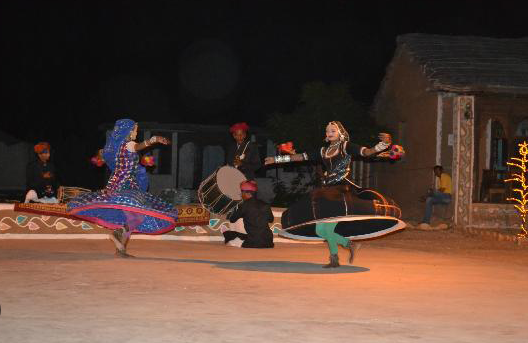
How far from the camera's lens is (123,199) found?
10.2m

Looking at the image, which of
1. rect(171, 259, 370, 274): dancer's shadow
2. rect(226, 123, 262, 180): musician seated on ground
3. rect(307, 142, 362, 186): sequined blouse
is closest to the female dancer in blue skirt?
rect(171, 259, 370, 274): dancer's shadow

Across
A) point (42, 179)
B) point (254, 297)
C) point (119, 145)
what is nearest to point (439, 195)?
point (42, 179)

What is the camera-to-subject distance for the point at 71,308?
6105 millimetres

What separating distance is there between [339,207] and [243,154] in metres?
3.88

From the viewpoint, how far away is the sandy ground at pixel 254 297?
5.32 meters

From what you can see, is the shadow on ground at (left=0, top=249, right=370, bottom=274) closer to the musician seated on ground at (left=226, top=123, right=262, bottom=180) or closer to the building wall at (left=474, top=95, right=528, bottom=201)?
the musician seated on ground at (left=226, top=123, right=262, bottom=180)

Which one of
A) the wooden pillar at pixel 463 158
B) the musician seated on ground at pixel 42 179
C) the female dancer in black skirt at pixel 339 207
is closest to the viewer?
the female dancer in black skirt at pixel 339 207

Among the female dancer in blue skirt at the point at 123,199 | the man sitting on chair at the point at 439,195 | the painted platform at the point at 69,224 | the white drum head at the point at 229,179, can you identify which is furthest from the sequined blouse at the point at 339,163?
the man sitting on chair at the point at 439,195

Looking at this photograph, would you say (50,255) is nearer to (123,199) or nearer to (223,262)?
(123,199)

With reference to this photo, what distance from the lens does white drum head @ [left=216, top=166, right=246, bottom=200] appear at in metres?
13.1

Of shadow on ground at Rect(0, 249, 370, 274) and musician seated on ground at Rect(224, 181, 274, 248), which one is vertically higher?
musician seated on ground at Rect(224, 181, 274, 248)

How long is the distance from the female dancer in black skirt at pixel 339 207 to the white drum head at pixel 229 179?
8.85 feet

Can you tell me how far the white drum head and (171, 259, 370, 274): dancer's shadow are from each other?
9.29 feet

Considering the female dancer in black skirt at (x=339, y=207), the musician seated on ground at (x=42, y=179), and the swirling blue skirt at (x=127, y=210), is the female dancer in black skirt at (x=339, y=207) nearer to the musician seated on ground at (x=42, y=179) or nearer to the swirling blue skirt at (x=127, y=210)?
the swirling blue skirt at (x=127, y=210)
